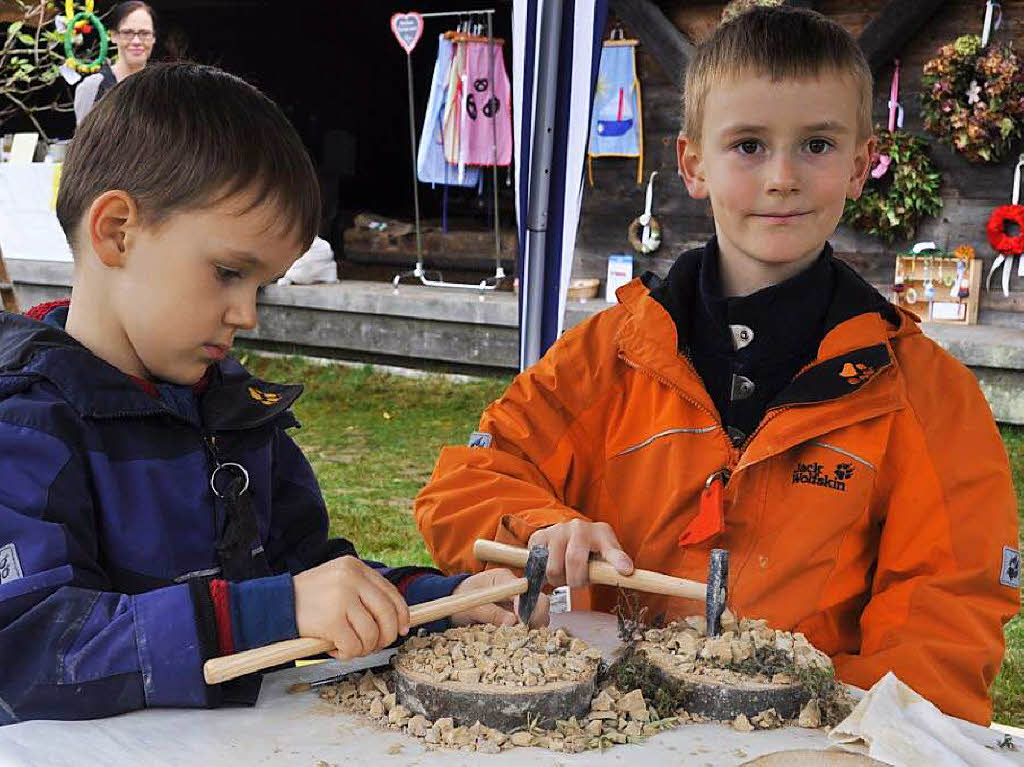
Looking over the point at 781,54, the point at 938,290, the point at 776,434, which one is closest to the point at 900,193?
the point at 938,290

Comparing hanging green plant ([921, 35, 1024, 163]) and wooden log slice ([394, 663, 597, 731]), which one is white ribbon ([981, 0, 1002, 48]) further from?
wooden log slice ([394, 663, 597, 731])

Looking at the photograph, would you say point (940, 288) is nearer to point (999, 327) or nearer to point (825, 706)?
→ point (999, 327)

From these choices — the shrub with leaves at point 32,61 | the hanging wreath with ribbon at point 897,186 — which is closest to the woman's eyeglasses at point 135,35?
the shrub with leaves at point 32,61

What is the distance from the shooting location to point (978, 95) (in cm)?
659

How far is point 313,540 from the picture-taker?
6.00 ft

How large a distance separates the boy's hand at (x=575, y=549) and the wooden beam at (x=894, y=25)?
5.68m

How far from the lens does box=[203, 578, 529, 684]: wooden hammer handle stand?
129 cm

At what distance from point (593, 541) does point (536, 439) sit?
1.52ft

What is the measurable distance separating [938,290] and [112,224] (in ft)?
20.5

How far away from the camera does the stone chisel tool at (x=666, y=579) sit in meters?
1.50

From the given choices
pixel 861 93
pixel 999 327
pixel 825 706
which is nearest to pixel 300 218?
pixel 825 706

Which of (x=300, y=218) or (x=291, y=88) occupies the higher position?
(x=291, y=88)

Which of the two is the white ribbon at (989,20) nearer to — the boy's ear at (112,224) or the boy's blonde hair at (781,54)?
the boy's blonde hair at (781,54)

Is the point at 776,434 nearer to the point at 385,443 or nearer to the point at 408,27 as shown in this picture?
the point at 385,443
